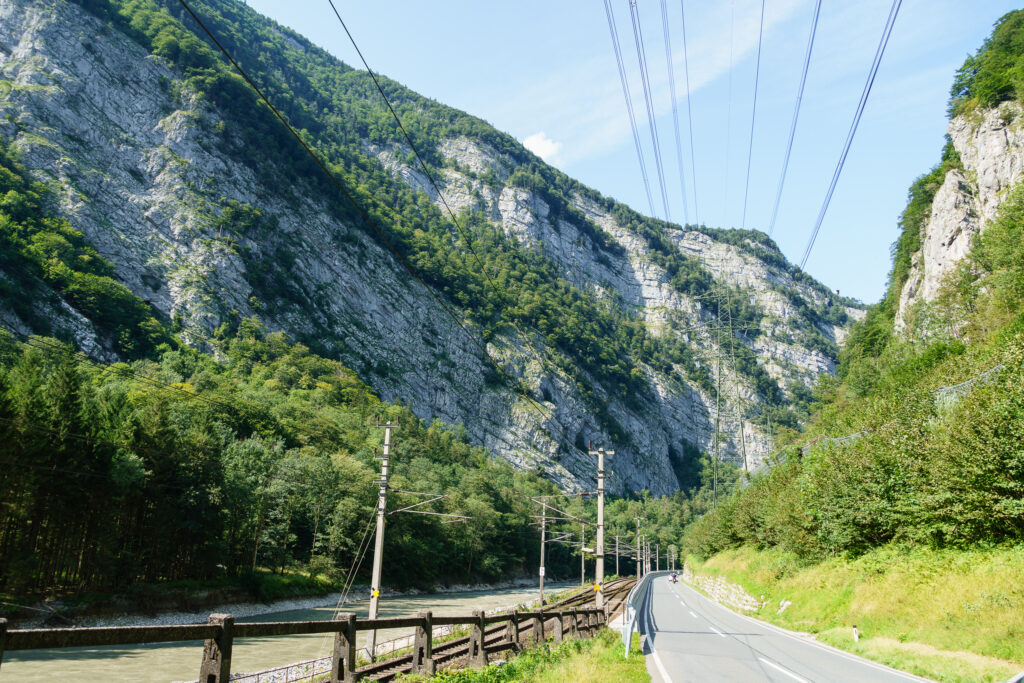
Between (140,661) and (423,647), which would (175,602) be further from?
(423,647)

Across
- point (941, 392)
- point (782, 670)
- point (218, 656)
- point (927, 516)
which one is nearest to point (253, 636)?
point (218, 656)

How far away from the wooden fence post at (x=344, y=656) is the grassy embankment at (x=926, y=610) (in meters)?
13.4

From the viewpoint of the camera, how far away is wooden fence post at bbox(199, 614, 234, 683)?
4621mm

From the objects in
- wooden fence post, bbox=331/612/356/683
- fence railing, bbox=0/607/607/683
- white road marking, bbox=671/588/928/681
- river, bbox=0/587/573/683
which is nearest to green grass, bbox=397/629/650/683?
A: fence railing, bbox=0/607/607/683

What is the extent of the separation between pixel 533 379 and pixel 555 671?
14988 cm

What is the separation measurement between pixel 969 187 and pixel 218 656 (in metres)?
74.6

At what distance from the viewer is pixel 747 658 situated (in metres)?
15.8

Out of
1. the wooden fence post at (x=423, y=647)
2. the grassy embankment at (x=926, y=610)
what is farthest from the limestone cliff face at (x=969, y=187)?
the wooden fence post at (x=423, y=647)

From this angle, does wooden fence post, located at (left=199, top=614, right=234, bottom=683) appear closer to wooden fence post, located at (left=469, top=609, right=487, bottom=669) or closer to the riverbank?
wooden fence post, located at (left=469, top=609, right=487, bottom=669)

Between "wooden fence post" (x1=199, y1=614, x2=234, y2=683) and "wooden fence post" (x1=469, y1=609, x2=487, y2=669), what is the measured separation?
5.80m

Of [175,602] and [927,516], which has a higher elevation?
[927,516]

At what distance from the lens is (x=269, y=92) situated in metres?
172

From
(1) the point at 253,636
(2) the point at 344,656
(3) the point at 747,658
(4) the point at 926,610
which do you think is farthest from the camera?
(4) the point at 926,610

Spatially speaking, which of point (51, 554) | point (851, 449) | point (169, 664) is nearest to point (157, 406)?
point (51, 554)
